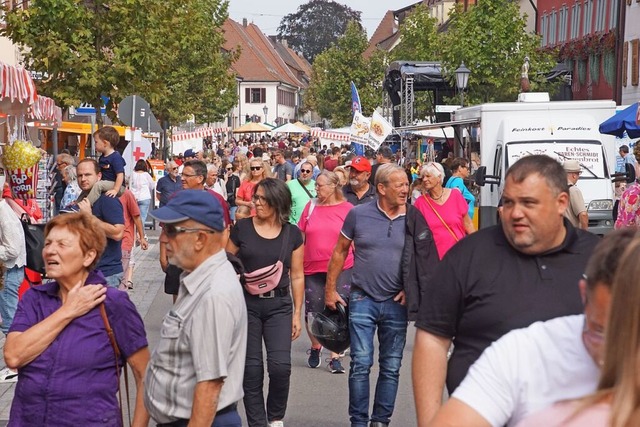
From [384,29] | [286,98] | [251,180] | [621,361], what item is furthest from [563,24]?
[384,29]

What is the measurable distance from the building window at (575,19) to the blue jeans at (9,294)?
46.2m

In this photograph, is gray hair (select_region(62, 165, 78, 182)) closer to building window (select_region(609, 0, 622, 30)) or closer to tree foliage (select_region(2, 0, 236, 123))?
tree foliage (select_region(2, 0, 236, 123))

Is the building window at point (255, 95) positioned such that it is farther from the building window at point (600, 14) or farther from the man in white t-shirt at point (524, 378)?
the man in white t-shirt at point (524, 378)

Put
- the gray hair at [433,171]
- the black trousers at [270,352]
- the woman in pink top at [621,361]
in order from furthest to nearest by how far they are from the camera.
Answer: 1. the gray hair at [433,171]
2. the black trousers at [270,352]
3. the woman in pink top at [621,361]

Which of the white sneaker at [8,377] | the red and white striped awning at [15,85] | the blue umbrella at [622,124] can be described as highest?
the red and white striped awning at [15,85]

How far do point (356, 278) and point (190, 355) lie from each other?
3918mm

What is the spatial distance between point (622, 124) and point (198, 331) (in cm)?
1567

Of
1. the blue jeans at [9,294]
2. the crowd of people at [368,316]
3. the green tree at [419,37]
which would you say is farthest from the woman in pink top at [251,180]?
the green tree at [419,37]

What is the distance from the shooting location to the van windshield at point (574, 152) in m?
19.0

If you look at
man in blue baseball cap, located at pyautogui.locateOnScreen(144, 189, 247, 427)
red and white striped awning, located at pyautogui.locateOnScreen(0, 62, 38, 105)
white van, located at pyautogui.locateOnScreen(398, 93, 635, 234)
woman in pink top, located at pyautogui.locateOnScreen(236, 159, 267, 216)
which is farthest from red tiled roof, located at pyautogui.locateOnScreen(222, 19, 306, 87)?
man in blue baseball cap, located at pyautogui.locateOnScreen(144, 189, 247, 427)

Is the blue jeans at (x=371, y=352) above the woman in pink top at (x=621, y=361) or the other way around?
the other way around

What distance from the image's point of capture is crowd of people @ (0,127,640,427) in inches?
106

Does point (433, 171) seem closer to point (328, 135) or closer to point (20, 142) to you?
point (20, 142)

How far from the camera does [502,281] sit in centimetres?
434
